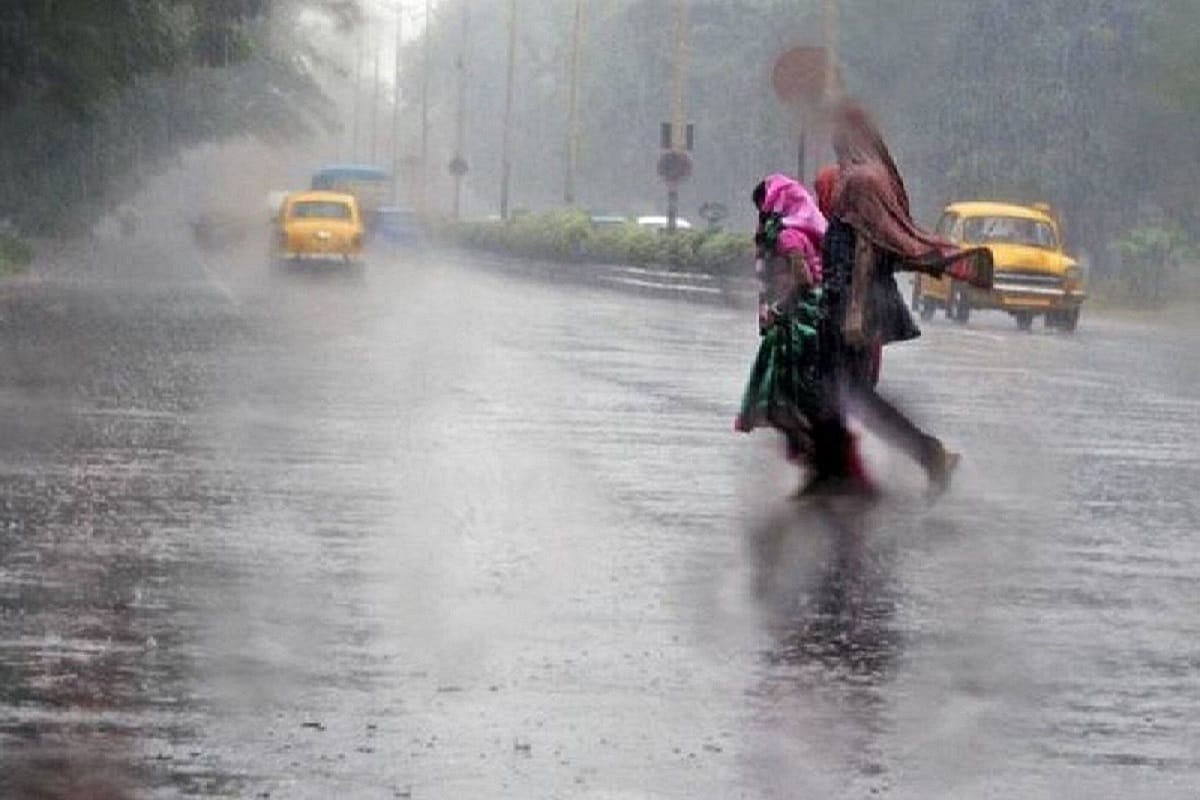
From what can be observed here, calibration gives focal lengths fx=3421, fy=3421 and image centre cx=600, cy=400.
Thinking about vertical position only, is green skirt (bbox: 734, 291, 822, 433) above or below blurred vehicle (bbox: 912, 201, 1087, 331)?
above

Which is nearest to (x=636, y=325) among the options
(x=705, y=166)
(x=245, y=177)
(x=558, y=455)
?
(x=558, y=455)

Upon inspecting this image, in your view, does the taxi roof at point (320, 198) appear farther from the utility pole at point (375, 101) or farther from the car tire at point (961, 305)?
the utility pole at point (375, 101)

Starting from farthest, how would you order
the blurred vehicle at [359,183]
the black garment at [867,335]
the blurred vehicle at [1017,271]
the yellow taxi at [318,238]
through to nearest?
the blurred vehicle at [359,183] < the yellow taxi at [318,238] < the blurred vehicle at [1017,271] < the black garment at [867,335]

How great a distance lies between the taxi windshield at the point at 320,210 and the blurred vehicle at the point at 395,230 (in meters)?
29.7


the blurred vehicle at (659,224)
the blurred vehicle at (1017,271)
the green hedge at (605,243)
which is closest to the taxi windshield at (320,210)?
the green hedge at (605,243)

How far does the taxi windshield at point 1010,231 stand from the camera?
5031 cm

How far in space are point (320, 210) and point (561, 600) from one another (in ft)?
180

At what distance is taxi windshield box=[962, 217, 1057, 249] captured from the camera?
165 feet

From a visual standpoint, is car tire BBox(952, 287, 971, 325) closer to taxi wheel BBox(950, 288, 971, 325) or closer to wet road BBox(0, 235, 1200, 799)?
taxi wheel BBox(950, 288, 971, 325)

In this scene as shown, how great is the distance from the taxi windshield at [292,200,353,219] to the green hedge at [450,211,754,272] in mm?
5964

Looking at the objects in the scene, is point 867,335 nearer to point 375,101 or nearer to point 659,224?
Result: point 659,224

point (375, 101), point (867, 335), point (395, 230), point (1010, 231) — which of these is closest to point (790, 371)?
point (867, 335)

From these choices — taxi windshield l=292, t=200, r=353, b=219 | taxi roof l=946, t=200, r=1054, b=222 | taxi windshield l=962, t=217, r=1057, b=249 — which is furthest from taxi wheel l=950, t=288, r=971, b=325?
taxi windshield l=292, t=200, r=353, b=219

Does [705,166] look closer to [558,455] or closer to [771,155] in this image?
[771,155]
